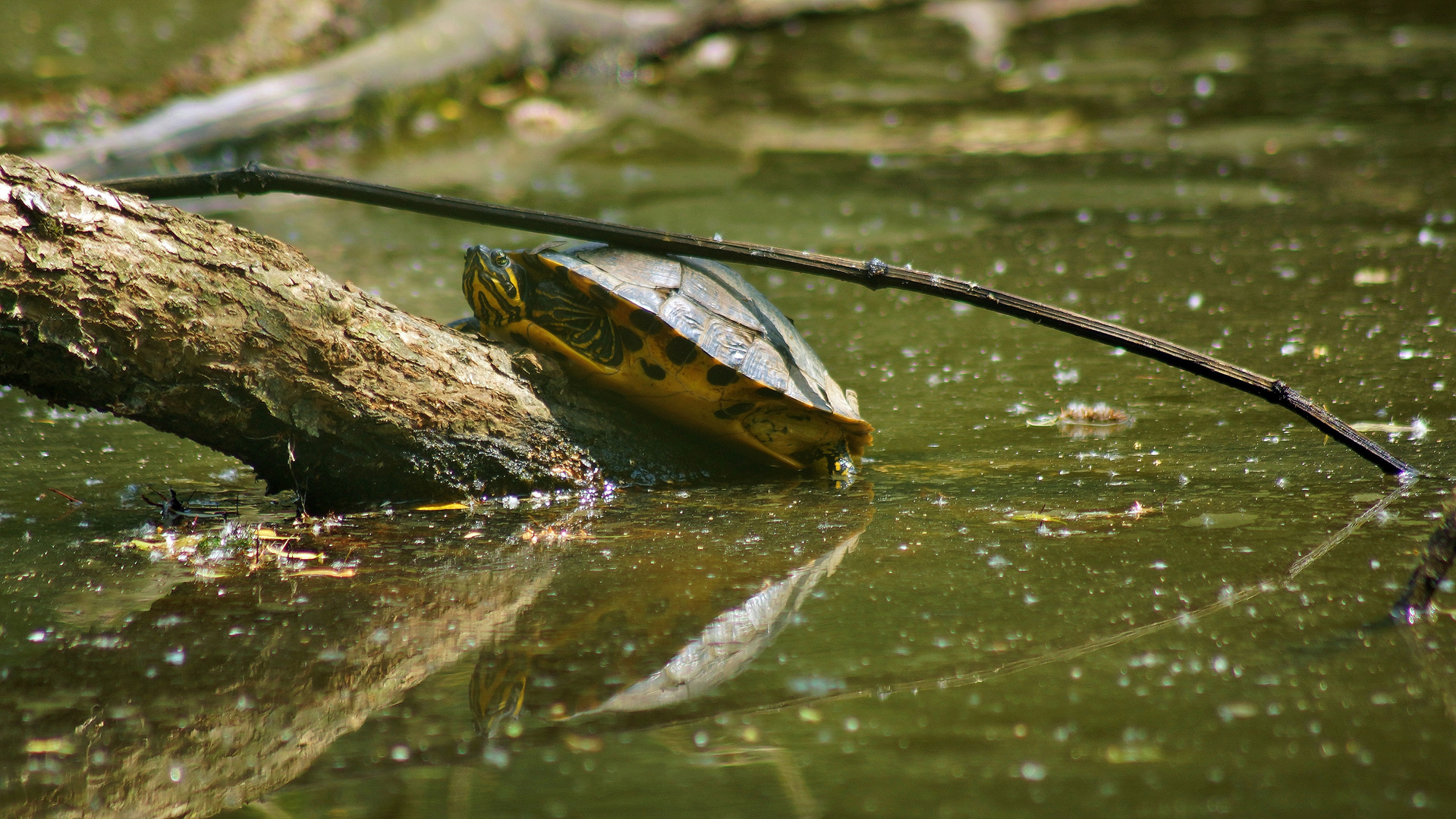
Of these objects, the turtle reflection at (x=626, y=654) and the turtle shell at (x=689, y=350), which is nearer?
the turtle reflection at (x=626, y=654)

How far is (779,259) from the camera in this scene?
10.5 ft

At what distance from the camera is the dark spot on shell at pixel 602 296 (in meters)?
3.27

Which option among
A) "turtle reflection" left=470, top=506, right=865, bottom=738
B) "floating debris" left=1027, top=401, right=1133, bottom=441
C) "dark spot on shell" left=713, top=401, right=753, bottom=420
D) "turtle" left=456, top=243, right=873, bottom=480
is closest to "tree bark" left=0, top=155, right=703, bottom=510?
"turtle" left=456, top=243, right=873, bottom=480

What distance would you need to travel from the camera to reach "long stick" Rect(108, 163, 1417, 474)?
10.2 feet

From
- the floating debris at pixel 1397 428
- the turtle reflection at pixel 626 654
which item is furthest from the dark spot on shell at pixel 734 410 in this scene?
the floating debris at pixel 1397 428

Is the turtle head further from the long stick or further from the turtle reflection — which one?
the turtle reflection

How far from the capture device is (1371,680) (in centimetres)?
200

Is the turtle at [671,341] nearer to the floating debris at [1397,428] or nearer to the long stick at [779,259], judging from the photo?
the long stick at [779,259]

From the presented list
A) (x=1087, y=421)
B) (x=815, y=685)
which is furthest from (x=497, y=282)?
(x=1087, y=421)

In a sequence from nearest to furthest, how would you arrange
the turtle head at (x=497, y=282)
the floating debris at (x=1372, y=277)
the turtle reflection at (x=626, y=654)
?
the turtle reflection at (x=626, y=654) → the turtle head at (x=497, y=282) → the floating debris at (x=1372, y=277)

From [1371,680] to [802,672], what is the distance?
1030mm

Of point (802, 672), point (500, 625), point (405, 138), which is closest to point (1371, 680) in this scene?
point (802, 672)

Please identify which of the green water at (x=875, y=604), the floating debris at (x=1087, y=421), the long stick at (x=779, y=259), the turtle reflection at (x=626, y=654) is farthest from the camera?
the floating debris at (x=1087, y=421)

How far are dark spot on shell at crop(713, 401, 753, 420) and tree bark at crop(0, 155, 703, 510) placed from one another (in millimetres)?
225
